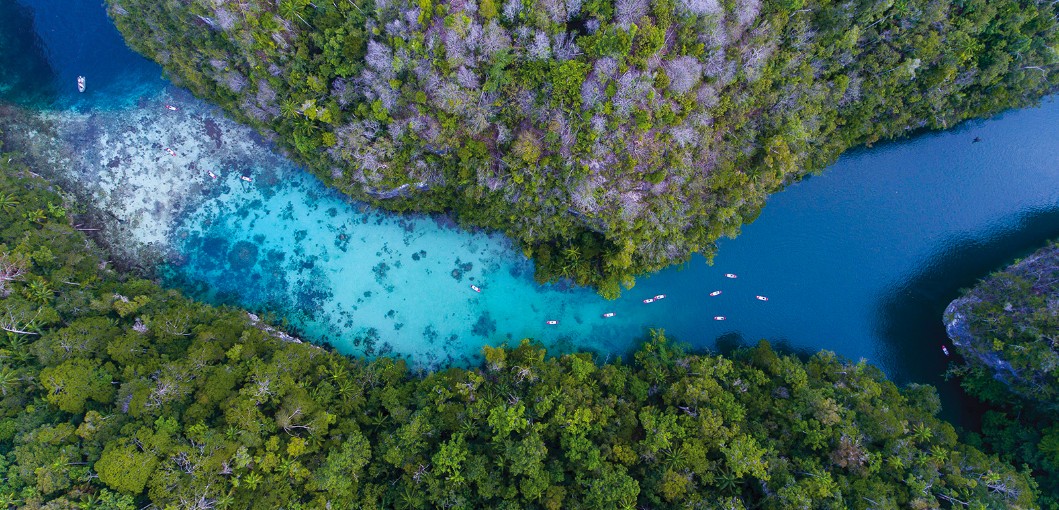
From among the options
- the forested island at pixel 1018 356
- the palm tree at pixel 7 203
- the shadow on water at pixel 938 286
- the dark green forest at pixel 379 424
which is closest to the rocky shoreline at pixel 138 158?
the dark green forest at pixel 379 424

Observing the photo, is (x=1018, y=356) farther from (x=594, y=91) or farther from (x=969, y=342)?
(x=594, y=91)

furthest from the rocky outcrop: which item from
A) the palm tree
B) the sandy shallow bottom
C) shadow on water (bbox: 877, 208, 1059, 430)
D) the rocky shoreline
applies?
the palm tree

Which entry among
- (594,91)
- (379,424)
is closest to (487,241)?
(594,91)

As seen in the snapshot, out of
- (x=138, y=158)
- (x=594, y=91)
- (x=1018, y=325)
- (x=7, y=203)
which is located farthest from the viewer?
(x=138, y=158)

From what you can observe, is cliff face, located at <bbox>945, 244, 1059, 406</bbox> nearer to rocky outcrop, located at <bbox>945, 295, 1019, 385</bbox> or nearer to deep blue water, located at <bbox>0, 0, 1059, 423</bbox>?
rocky outcrop, located at <bbox>945, 295, 1019, 385</bbox>

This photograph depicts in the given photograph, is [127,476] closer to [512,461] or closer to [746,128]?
[512,461]

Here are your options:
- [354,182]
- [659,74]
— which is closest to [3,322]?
[354,182]
